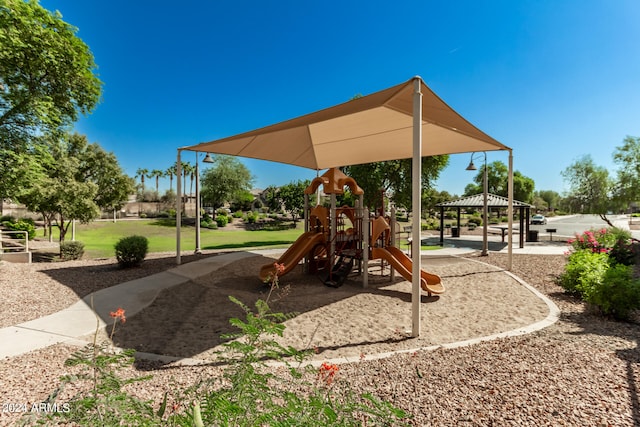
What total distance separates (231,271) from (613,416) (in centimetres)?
811

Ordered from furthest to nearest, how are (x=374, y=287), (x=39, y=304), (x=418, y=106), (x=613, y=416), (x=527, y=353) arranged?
(x=374, y=287) → (x=39, y=304) → (x=418, y=106) → (x=527, y=353) → (x=613, y=416)

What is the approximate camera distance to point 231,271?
8773mm

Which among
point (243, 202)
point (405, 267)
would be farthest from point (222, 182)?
point (405, 267)

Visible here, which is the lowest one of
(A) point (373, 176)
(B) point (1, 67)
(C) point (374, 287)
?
(C) point (374, 287)

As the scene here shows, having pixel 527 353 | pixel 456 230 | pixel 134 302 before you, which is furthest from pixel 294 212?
pixel 527 353

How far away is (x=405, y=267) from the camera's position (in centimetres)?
745

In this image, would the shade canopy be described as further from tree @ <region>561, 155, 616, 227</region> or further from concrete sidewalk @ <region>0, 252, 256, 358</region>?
tree @ <region>561, 155, 616, 227</region>

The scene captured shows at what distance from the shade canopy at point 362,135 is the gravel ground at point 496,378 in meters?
3.85

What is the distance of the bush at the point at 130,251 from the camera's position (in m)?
8.80

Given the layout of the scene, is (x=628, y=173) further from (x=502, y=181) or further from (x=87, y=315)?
(x=502, y=181)

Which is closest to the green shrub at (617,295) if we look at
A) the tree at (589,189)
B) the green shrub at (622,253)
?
the green shrub at (622,253)

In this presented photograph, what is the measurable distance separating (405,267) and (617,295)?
377cm

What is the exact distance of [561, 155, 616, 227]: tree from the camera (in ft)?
64.5

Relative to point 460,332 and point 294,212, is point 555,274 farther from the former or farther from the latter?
point 294,212
